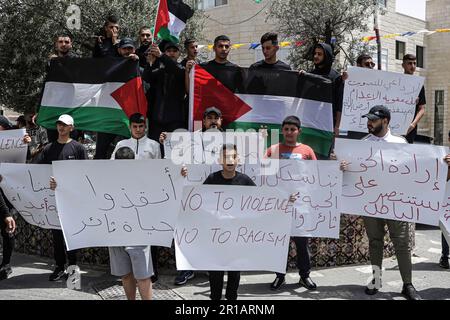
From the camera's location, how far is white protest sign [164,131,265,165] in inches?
195

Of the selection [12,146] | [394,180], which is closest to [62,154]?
[12,146]

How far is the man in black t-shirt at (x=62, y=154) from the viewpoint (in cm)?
512

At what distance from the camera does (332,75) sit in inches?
239

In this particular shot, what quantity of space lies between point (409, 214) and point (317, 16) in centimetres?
1329

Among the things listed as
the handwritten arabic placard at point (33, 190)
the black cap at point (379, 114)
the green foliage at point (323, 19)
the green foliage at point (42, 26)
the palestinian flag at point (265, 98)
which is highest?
the green foliage at point (323, 19)

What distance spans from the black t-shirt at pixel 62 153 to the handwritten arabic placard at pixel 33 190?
11 centimetres

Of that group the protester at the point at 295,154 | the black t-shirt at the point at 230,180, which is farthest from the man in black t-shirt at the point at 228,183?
the protester at the point at 295,154

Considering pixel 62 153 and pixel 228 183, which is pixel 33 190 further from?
pixel 228 183

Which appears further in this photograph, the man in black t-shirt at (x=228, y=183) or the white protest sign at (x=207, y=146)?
the white protest sign at (x=207, y=146)

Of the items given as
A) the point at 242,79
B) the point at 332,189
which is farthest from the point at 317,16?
the point at 332,189

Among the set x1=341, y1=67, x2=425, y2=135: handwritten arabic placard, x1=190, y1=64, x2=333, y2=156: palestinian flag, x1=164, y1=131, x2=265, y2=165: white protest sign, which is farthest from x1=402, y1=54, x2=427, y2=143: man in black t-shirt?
x1=164, y1=131, x2=265, y2=165: white protest sign

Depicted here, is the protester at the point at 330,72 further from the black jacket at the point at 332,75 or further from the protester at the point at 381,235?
the protester at the point at 381,235

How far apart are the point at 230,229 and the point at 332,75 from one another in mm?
2828

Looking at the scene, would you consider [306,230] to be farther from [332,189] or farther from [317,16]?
[317,16]
